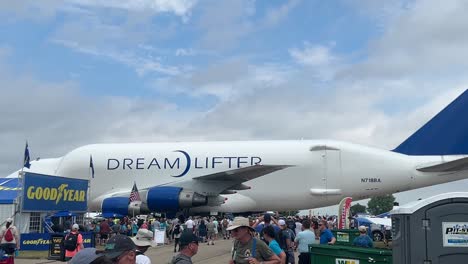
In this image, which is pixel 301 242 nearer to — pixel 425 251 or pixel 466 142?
pixel 425 251

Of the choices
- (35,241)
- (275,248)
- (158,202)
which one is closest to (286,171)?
(158,202)

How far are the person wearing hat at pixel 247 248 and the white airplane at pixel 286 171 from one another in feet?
68.3

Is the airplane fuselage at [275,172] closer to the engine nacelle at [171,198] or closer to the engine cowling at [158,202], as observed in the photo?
the engine cowling at [158,202]

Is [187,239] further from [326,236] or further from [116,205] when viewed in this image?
[116,205]

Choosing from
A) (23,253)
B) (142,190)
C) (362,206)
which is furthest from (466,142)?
(362,206)

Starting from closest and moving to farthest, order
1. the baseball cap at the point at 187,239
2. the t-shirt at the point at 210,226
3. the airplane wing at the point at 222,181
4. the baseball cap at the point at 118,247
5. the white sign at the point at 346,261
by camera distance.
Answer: the baseball cap at the point at 118,247
the baseball cap at the point at 187,239
the white sign at the point at 346,261
the t-shirt at the point at 210,226
the airplane wing at the point at 222,181

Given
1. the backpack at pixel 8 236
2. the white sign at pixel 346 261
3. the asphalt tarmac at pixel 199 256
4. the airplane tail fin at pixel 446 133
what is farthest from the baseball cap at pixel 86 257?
the airplane tail fin at pixel 446 133

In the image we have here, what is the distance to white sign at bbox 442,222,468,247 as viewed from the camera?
551cm

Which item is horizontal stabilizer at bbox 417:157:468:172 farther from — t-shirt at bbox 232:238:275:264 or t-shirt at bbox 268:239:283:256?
t-shirt at bbox 232:238:275:264

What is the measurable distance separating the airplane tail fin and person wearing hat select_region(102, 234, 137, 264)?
1097 inches

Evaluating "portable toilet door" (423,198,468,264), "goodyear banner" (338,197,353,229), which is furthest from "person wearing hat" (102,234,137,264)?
"goodyear banner" (338,197,353,229)

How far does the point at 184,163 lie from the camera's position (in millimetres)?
30031

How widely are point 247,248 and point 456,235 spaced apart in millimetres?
2275

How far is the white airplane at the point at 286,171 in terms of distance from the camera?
92.8 ft
